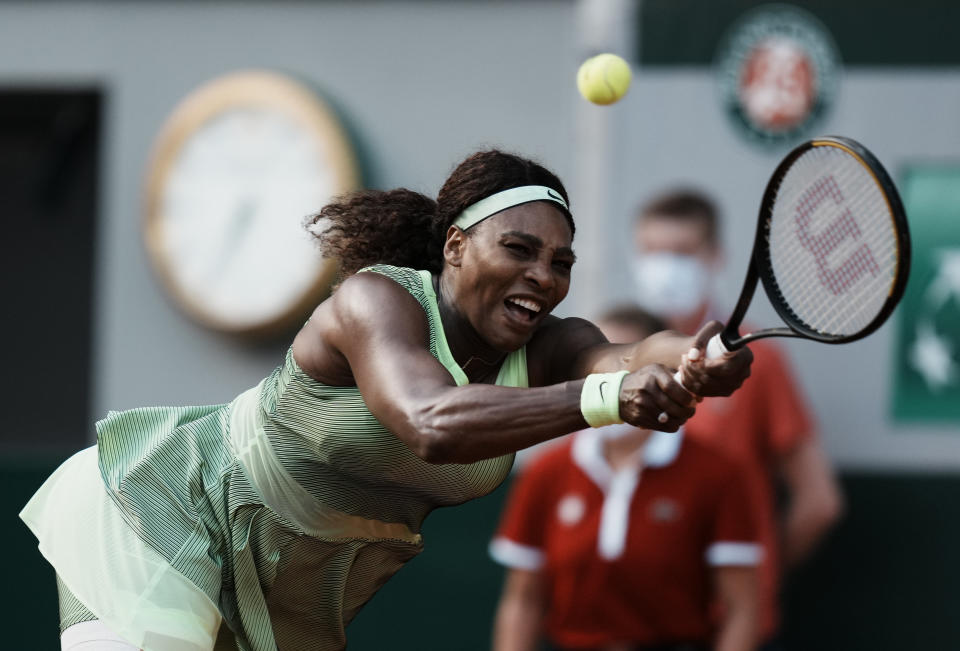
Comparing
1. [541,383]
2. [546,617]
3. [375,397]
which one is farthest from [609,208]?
[375,397]

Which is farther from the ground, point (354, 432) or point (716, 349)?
point (716, 349)

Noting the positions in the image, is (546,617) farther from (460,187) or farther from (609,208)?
(460,187)

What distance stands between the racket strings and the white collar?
5.27ft

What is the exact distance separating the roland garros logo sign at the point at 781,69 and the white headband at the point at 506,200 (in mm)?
2811

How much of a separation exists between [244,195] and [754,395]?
213 centimetres

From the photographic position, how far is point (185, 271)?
609 cm

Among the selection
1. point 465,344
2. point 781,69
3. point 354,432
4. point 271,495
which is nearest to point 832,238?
point 465,344

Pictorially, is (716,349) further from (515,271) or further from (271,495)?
(271,495)

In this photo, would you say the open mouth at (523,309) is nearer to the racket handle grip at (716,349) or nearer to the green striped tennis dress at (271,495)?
the green striped tennis dress at (271,495)

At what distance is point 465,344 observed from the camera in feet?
10.6

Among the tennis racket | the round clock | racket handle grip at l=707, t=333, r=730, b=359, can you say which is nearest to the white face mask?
the round clock

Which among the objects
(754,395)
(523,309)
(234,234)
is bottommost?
(754,395)

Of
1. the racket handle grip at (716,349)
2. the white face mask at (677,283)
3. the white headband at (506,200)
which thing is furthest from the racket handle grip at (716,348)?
the white face mask at (677,283)

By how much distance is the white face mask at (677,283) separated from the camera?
5.24m
